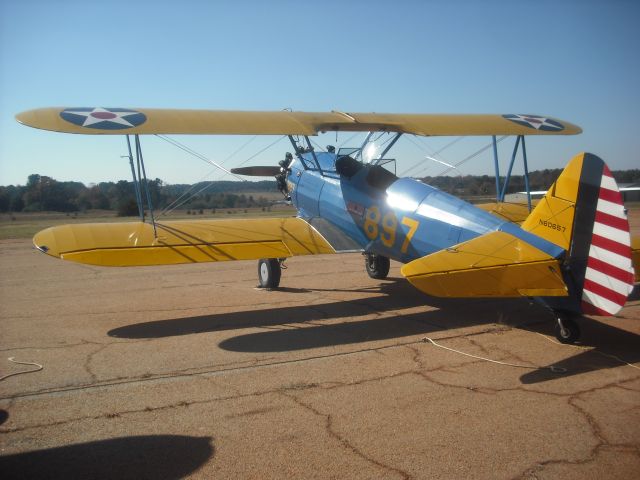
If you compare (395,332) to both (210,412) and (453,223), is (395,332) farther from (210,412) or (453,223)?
(210,412)

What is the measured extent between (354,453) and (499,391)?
1.74m

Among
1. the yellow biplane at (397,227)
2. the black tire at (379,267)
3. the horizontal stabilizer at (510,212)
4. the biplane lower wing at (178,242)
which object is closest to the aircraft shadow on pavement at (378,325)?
the yellow biplane at (397,227)

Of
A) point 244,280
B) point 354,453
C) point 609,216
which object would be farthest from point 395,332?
point 244,280

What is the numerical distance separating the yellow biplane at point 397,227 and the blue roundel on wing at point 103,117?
0.01 metres

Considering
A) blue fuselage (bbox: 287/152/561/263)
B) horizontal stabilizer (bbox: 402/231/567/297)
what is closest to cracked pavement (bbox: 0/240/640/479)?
horizontal stabilizer (bbox: 402/231/567/297)

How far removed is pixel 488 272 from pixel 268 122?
4.23 meters

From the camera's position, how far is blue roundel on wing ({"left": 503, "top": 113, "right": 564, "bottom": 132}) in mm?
10498

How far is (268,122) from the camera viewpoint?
26.8ft

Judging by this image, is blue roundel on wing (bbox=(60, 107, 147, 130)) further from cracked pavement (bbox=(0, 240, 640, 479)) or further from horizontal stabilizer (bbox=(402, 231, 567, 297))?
horizontal stabilizer (bbox=(402, 231, 567, 297))

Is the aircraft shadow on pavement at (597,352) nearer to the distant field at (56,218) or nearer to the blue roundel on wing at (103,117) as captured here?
the blue roundel on wing at (103,117)

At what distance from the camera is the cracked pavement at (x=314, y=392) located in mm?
3562

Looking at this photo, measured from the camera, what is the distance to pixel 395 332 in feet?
22.8

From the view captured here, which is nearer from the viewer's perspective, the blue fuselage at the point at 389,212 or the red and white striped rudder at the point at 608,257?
the red and white striped rudder at the point at 608,257

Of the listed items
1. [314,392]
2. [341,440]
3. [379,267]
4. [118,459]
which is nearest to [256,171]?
[379,267]
